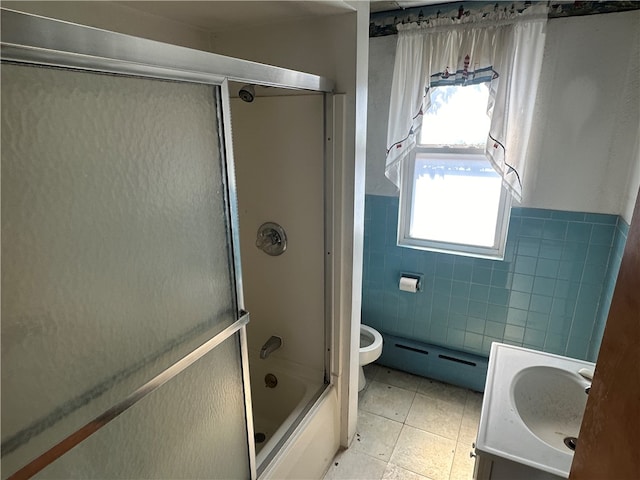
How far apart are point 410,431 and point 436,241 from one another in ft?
3.62

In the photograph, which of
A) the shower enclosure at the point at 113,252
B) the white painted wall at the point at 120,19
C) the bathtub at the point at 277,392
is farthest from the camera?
the bathtub at the point at 277,392

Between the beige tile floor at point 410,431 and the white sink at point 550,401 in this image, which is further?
the beige tile floor at point 410,431

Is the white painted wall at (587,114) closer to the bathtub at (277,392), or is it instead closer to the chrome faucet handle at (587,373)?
the chrome faucet handle at (587,373)

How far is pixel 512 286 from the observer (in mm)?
2148

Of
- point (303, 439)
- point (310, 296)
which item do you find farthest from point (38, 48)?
point (303, 439)

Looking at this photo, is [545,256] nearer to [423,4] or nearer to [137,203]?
[423,4]

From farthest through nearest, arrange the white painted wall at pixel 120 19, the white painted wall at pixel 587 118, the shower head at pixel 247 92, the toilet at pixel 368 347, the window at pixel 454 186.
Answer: the toilet at pixel 368 347 < the window at pixel 454 186 < the white painted wall at pixel 587 118 < the shower head at pixel 247 92 < the white painted wall at pixel 120 19

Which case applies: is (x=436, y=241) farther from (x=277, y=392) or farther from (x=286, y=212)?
(x=277, y=392)

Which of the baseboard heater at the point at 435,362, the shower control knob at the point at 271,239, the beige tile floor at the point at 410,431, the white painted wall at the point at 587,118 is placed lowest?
the beige tile floor at the point at 410,431

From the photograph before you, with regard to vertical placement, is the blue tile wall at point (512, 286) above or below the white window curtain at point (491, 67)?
below

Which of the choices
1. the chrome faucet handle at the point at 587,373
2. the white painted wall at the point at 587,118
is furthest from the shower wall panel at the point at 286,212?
the white painted wall at the point at 587,118

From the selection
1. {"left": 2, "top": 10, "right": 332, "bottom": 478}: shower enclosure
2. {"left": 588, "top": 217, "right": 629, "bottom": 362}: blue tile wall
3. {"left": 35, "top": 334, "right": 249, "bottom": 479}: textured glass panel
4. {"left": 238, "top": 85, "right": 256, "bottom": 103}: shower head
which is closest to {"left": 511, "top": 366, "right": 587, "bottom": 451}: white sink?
{"left": 588, "top": 217, "right": 629, "bottom": 362}: blue tile wall

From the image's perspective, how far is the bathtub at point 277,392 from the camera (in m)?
1.84

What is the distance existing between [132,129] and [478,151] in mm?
1873
